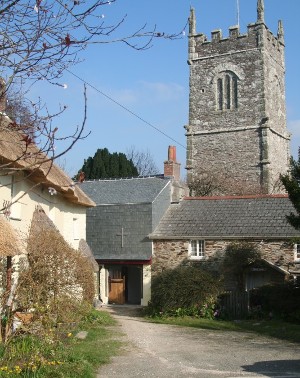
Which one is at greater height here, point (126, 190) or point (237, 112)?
point (237, 112)

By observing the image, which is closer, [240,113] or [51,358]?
[51,358]

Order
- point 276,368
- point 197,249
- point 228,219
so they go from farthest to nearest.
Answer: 1. point 228,219
2. point 197,249
3. point 276,368

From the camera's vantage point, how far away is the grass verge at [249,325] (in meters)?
18.5

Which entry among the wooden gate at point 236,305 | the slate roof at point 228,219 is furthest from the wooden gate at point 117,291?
the wooden gate at point 236,305

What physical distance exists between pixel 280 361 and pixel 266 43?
3352 centimetres

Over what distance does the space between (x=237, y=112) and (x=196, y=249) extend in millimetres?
18684

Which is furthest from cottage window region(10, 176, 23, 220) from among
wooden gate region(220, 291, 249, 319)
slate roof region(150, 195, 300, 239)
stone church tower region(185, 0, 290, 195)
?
stone church tower region(185, 0, 290, 195)

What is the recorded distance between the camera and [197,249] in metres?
26.4

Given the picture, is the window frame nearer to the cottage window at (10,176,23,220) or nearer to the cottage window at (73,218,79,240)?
the cottage window at (73,218,79,240)

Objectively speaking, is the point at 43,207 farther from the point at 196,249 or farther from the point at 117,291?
the point at 117,291

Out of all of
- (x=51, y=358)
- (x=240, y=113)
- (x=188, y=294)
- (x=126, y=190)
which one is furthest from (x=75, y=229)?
(x=240, y=113)

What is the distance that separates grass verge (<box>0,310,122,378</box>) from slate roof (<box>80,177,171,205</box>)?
588 inches

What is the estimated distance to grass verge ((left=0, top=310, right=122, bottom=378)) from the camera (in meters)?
9.29

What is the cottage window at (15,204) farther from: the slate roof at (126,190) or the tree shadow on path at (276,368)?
the slate roof at (126,190)
